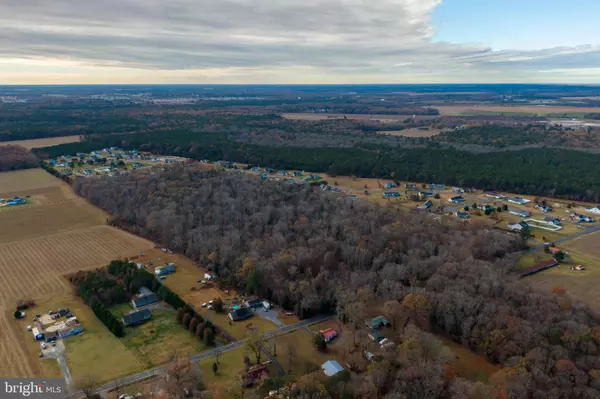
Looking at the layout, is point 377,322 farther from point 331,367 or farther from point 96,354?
point 96,354

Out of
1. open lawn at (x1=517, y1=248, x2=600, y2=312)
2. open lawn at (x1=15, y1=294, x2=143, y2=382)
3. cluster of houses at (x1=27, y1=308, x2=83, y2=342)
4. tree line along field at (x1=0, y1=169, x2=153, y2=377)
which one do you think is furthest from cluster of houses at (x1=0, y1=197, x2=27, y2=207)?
open lawn at (x1=517, y1=248, x2=600, y2=312)

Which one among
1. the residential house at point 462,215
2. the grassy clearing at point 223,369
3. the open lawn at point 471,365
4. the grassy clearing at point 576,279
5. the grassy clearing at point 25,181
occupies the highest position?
the grassy clearing at point 25,181

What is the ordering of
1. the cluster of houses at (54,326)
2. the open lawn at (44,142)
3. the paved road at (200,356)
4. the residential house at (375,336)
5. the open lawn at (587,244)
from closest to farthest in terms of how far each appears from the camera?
the paved road at (200,356)
the residential house at (375,336)
the cluster of houses at (54,326)
the open lawn at (587,244)
the open lawn at (44,142)

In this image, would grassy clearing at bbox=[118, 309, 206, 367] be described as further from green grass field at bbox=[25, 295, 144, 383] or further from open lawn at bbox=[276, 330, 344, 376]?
open lawn at bbox=[276, 330, 344, 376]

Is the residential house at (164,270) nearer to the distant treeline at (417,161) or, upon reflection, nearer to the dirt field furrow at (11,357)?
the dirt field furrow at (11,357)

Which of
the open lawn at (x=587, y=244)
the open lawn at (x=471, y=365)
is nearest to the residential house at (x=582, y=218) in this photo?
the open lawn at (x=587, y=244)

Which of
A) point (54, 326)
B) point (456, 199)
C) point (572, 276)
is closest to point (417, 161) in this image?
point (456, 199)
